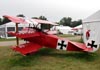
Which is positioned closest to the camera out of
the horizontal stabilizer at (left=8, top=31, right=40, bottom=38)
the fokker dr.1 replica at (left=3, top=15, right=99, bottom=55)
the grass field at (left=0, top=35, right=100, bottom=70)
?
the grass field at (left=0, top=35, right=100, bottom=70)

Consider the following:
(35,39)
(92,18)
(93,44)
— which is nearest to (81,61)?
(93,44)

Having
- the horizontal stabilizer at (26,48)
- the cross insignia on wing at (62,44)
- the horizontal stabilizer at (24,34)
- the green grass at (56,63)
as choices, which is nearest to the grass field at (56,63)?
the green grass at (56,63)

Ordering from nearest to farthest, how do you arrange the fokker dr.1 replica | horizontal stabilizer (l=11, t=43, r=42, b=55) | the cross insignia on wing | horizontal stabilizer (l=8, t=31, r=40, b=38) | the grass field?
1. the grass field
2. horizontal stabilizer (l=11, t=43, r=42, b=55)
3. the fokker dr.1 replica
4. horizontal stabilizer (l=8, t=31, r=40, b=38)
5. the cross insignia on wing

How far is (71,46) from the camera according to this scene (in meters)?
11.8

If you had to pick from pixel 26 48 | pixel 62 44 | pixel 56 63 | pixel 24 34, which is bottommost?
pixel 56 63

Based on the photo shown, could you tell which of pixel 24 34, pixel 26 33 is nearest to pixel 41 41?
pixel 26 33

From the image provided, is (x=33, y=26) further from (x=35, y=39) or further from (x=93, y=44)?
(x=93, y=44)

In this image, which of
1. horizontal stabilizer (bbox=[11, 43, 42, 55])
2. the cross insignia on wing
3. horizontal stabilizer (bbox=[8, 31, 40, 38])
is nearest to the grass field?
horizontal stabilizer (bbox=[11, 43, 42, 55])

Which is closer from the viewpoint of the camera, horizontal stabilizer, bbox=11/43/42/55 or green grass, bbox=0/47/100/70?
green grass, bbox=0/47/100/70

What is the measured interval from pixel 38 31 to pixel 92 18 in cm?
460

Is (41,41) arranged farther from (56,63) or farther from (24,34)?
(56,63)

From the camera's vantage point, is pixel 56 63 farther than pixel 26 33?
No

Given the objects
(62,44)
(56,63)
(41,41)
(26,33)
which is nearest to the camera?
(56,63)

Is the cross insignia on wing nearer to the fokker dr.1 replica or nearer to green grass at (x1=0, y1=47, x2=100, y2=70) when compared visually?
the fokker dr.1 replica
